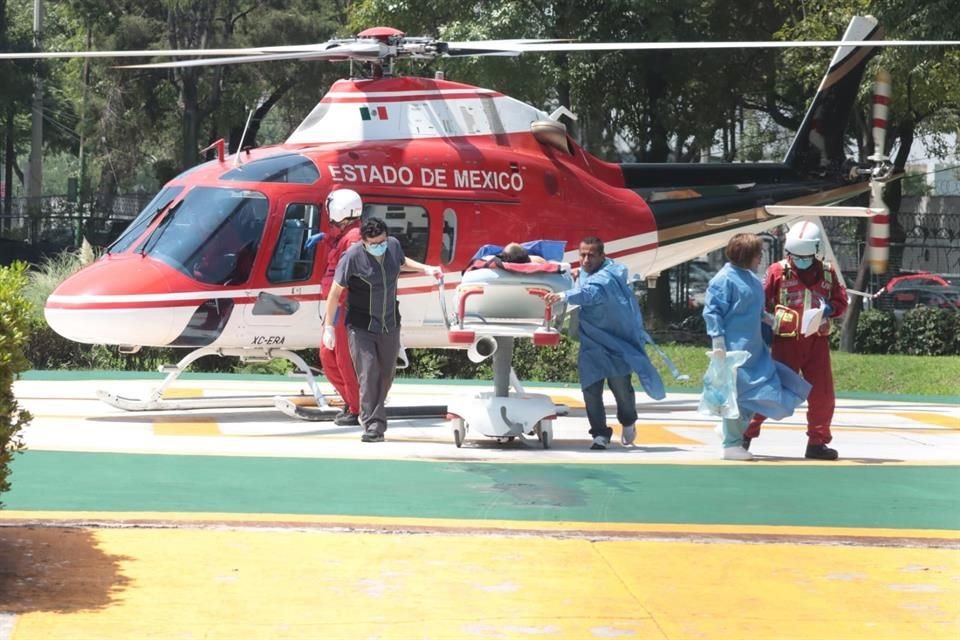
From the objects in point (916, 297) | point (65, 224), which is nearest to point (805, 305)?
point (916, 297)

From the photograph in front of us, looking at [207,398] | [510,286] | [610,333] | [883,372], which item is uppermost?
[510,286]

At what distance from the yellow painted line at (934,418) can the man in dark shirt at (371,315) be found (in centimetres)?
604

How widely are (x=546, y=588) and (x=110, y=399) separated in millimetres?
7606

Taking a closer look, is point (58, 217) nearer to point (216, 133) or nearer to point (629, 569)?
point (216, 133)

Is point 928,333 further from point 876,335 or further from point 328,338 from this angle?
point 328,338

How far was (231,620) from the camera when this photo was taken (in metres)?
6.04

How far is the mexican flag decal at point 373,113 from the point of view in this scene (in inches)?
552

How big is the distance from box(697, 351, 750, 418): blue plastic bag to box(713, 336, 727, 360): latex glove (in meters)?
0.03

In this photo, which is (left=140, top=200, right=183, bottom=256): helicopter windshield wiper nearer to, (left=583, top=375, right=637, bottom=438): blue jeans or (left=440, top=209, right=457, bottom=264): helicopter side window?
(left=440, top=209, right=457, bottom=264): helicopter side window

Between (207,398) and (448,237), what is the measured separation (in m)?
2.76

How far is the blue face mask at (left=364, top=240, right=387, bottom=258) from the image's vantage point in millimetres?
11781

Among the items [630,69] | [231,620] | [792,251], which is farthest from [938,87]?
[231,620]

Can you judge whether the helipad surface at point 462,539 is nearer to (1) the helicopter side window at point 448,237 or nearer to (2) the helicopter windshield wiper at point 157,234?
(2) the helicopter windshield wiper at point 157,234

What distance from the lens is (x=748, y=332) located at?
1091cm
